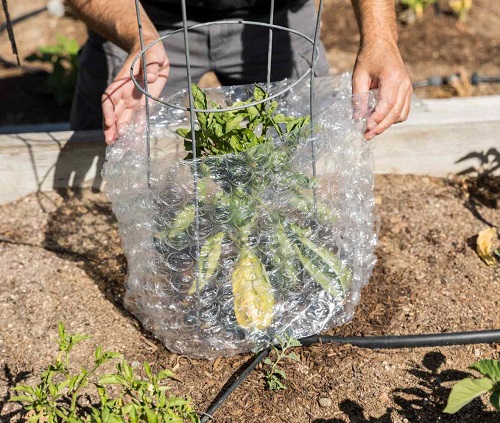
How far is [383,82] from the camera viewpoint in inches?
70.9

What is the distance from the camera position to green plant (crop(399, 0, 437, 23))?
3.76 metres

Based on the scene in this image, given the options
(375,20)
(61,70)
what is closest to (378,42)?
(375,20)

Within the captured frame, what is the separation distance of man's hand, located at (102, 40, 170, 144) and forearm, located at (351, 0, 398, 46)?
0.57 m

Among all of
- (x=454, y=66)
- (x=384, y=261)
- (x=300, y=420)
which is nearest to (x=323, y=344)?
(x=300, y=420)

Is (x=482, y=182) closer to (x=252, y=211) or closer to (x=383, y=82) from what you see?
(x=383, y=82)

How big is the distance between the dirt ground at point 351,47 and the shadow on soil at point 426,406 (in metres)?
1.78

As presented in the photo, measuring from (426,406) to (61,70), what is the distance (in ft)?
7.34

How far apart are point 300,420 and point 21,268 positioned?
1009 mm

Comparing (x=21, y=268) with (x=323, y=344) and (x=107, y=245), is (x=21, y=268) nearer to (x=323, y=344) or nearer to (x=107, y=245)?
(x=107, y=245)

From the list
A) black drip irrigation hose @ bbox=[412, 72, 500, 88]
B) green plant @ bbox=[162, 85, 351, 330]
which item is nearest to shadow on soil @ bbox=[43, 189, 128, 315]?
green plant @ bbox=[162, 85, 351, 330]

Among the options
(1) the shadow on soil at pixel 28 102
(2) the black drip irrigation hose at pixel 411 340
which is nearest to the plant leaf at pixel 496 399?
(2) the black drip irrigation hose at pixel 411 340

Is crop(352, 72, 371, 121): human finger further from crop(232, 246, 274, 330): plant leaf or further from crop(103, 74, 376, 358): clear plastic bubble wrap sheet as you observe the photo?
crop(232, 246, 274, 330): plant leaf

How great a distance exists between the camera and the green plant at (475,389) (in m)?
1.37

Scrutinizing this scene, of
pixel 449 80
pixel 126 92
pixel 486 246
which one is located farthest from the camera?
pixel 449 80
